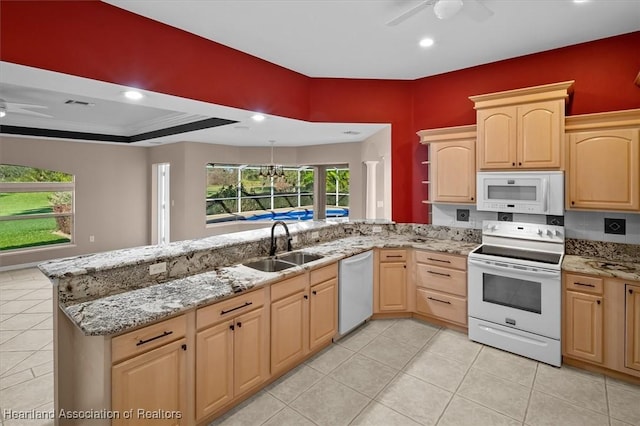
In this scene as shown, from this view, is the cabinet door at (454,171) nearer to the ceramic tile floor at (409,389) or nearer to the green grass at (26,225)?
the ceramic tile floor at (409,389)

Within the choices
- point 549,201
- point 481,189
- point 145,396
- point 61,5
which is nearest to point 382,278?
point 481,189

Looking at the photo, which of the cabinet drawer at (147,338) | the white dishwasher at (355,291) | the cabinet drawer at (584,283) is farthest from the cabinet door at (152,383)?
the cabinet drawer at (584,283)

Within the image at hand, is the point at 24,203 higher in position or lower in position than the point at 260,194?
lower

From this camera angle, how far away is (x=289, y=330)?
2.61m

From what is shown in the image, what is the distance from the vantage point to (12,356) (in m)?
2.94

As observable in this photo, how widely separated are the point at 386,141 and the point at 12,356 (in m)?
4.71

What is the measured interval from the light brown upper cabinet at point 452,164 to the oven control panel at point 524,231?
35 centimetres

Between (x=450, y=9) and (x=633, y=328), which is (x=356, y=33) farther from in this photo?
(x=633, y=328)

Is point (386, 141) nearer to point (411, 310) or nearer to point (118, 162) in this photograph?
point (411, 310)

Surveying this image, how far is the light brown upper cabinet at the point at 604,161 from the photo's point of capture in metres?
2.65

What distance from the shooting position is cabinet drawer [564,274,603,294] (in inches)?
101

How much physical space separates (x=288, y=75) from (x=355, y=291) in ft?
8.31

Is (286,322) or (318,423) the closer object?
(318,423)

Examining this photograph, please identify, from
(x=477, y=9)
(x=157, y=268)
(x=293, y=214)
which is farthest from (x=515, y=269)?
(x=293, y=214)
